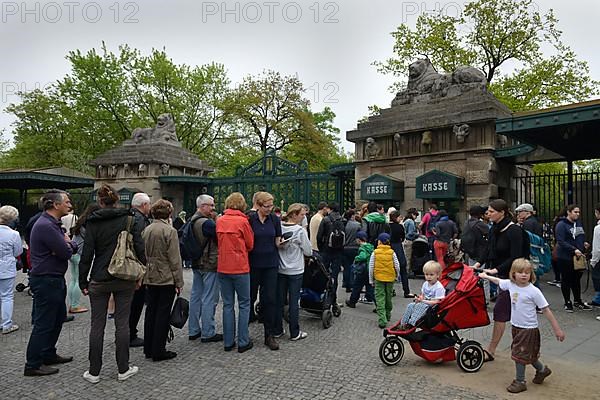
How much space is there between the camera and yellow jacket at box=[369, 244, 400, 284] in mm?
Answer: 6078

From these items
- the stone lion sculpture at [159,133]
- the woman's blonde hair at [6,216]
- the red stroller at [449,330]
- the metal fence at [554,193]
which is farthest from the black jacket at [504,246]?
the stone lion sculpture at [159,133]

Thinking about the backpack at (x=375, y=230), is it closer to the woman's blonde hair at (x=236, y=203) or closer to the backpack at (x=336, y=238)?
the backpack at (x=336, y=238)

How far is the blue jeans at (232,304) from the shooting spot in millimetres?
5047

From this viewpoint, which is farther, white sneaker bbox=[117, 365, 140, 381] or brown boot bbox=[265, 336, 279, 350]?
brown boot bbox=[265, 336, 279, 350]

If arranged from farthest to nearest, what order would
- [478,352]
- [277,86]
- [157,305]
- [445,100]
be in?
[277,86], [445,100], [157,305], [478,352]

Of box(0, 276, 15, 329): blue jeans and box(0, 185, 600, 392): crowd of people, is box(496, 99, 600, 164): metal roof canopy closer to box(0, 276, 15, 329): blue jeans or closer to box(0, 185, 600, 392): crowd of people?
box(0, 185, 600, 392): crowd of people

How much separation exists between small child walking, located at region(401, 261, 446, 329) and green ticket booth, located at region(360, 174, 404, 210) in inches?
268

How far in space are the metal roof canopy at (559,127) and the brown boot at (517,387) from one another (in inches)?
210

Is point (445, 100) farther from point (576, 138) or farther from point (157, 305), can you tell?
point (157, 305)

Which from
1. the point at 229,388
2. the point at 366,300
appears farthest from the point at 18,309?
the point at 366,300

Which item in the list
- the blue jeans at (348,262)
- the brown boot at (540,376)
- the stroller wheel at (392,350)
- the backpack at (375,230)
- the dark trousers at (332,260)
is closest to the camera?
the brown boot at (540,376)

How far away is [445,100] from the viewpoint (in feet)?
36.8

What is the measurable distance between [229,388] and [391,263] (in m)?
3.02

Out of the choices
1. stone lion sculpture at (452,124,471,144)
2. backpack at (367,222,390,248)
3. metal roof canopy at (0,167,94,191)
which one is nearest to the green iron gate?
stone lion sculpture at (452,124,471,144)
